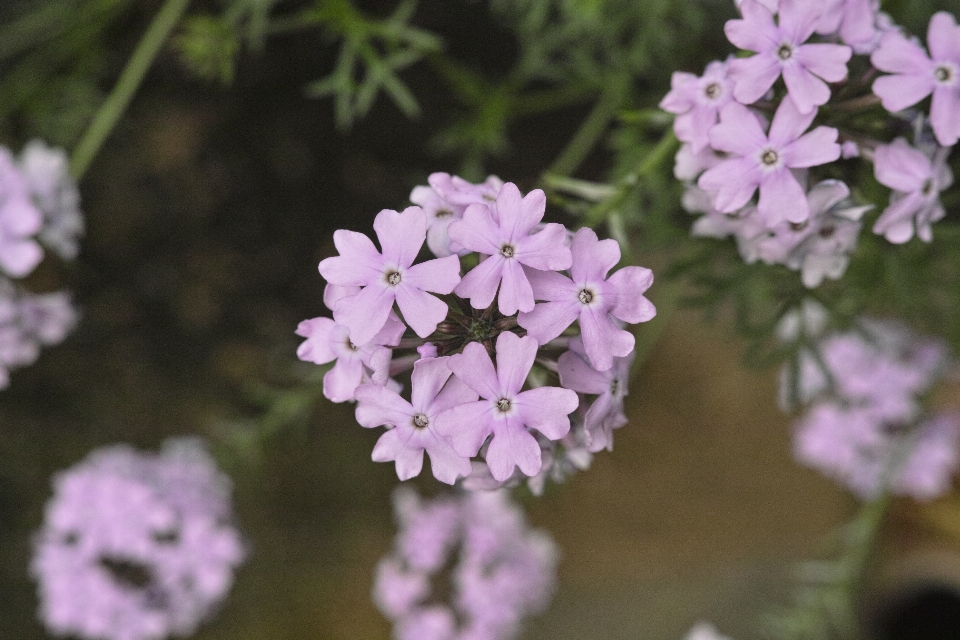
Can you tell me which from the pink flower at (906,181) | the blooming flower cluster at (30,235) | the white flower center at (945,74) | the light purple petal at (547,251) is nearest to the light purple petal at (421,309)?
the light purple petal at (547,251)

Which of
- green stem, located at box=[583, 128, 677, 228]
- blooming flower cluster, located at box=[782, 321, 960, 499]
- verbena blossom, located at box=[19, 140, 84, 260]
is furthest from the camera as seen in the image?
blooming flower cluster, located at box=[782, 321, 960, 499]

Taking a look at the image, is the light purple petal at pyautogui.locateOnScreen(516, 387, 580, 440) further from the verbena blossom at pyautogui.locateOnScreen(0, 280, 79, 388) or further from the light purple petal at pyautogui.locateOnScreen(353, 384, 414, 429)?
the verbena blossom at pyautogui.locateOnScreen(0, 280, 79, 388)

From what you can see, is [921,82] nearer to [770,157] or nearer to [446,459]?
[770,157]

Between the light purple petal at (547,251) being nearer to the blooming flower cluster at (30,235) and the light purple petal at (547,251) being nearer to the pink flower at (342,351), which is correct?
the pink flower at (342,351)

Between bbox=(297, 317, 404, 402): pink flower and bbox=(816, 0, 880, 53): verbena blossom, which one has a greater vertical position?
bbox=(816, 0, 880, 53): verbena blossom

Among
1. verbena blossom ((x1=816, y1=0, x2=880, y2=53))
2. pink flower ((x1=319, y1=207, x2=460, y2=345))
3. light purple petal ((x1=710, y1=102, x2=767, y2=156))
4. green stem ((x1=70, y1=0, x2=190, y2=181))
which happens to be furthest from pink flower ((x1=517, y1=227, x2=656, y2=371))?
green stem ((x1=70, y1=0, x2=190, y2=181))

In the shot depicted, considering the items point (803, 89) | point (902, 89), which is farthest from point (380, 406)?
point (902, 89)
